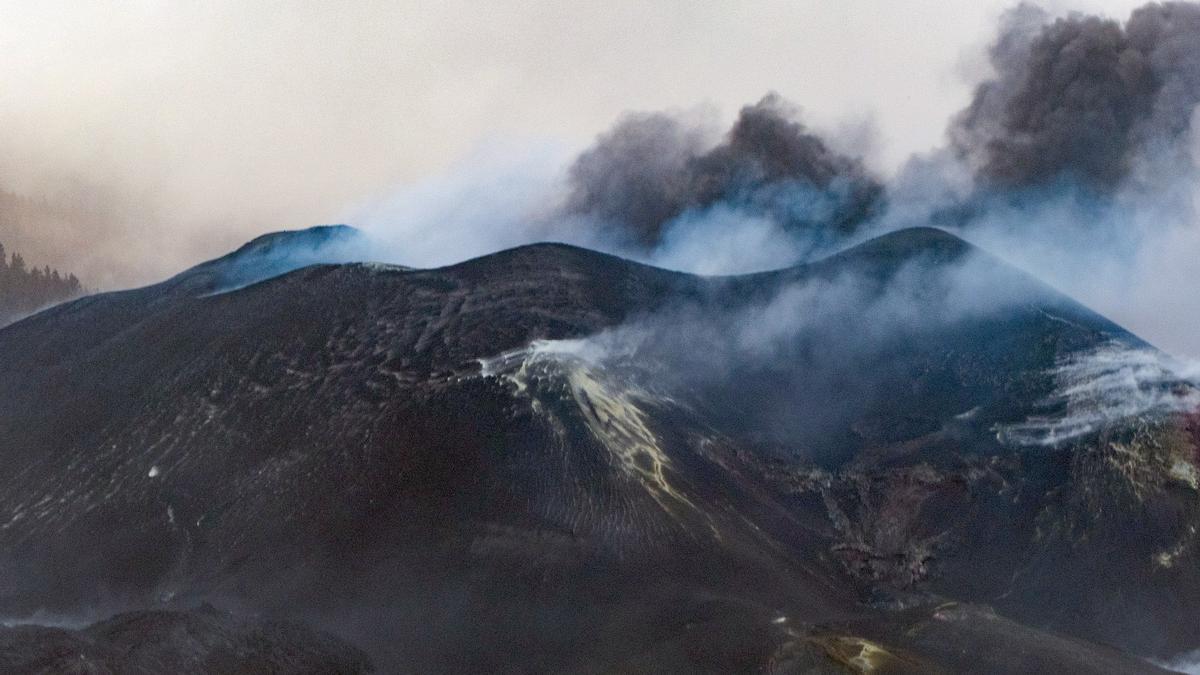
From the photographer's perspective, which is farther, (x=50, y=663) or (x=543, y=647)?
(x=543, y=647)

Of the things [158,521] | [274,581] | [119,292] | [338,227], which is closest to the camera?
[274,581]

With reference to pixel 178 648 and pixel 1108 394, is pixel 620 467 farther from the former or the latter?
pixel 1108 394

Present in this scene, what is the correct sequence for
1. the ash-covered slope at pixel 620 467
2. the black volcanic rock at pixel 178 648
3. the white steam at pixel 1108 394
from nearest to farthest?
the black volcanic rock at pixel 178 648 → the ash-covered slope at pixel 620 467 → the white steam at pixel 1108 394

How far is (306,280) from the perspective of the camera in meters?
65.1

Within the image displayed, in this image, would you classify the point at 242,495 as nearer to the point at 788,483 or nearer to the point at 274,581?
the point at 274,581

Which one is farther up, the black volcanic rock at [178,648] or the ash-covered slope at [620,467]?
the ash-covered slope at [620,467]

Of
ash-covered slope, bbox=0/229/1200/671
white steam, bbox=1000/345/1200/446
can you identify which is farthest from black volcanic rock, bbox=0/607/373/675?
white steam, bbox=1000/345/1200/446

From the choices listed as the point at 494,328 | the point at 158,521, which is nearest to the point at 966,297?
the point at 494,328

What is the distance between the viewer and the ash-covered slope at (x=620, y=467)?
40250 millimetres

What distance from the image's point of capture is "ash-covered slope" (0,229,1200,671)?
1585 inches

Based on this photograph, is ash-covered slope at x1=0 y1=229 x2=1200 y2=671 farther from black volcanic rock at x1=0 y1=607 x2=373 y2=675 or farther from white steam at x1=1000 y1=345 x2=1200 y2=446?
black volcanic rock at x1=0 y1=607 x2=373 y2=675

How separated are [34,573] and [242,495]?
28.1 ft

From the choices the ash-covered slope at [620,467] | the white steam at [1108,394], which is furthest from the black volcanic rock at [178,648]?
the white steam at [1108,394]

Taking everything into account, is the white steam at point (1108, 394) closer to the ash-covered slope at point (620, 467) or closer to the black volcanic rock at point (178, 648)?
the ash-covered slope at point (620, 467)
